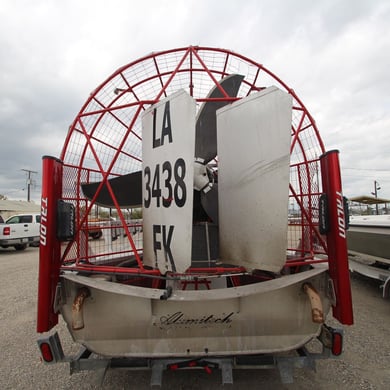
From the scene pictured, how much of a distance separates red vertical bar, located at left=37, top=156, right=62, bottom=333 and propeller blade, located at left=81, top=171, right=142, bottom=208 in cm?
76

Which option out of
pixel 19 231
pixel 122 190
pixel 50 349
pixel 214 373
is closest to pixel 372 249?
pixel 214 373

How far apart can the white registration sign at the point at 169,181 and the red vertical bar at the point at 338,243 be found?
4.07 ft

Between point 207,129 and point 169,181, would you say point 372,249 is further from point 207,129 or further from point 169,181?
point 169,181

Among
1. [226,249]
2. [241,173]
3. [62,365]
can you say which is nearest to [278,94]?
[241,173]

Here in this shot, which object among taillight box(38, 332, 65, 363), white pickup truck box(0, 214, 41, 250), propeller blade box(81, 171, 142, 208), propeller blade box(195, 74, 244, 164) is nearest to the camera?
taillight box(38, 332, 65, 363)

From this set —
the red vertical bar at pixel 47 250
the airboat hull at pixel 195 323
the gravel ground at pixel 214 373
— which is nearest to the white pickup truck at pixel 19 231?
the gravel ground at pixel 214 373

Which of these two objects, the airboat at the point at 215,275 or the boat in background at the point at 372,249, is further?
A: the boat in background at the point at 372,249

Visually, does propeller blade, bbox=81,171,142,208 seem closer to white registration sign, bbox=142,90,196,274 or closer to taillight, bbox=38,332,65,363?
white registration sign, bbox=142,90,196,274

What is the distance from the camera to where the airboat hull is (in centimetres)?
194

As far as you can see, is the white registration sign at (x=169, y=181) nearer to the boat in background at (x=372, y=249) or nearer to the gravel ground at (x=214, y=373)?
the gravel ground at (x=214, y=373)

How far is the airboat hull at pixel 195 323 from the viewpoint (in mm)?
1938

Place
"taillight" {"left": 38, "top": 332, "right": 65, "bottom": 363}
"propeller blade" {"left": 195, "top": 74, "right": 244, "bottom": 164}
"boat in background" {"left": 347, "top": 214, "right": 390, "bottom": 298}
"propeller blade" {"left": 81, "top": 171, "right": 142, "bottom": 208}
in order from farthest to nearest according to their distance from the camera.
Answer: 1. "boat in background" {"left": 347, "top": 214, "right": 390, "bottom": 298}
2. "propeller blade" {"left": 195, "top": 74, "right": 244, "bottom": 164}
3. "propeller blade" {"left": 81, "top": 171, "right": 142, "bottom": 208}
4. "taillight" {"left": 38, "top": 332, "right": 65, "bottom": 363}

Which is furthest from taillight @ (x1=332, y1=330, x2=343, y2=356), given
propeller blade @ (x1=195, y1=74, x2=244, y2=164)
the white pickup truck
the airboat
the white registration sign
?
the white pickup truck

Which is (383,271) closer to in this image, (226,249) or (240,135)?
(226,249)
